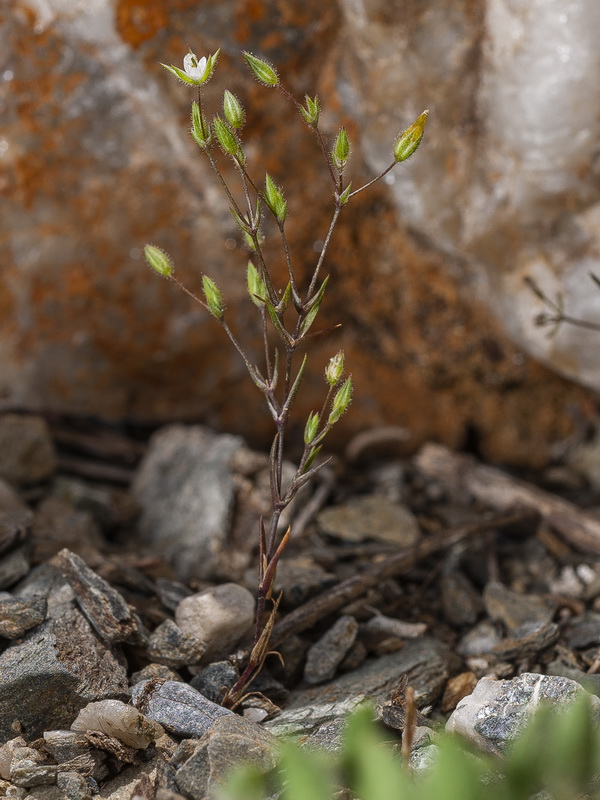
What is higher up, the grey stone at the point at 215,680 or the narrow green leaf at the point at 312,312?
the narrow green leaf at the point at 312,312

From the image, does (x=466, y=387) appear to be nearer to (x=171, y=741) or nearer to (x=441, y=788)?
(x=171, y=741)

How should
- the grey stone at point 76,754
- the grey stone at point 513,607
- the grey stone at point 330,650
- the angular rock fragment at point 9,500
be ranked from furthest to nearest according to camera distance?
1. the angular rock fragment at point 9,500
2. the grey stone at point 513,607
3. the grey stone at point 330,650
4. the grey stone at point 76,754

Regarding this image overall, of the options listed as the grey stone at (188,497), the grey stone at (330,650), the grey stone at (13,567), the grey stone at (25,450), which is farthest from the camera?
the grey stone at (25,450)

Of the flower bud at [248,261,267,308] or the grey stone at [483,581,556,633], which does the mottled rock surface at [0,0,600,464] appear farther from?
the flower bud at [248,261,267,308]

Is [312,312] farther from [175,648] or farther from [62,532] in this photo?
[62,532]

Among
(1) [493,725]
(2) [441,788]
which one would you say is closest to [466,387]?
(1) [493,725]

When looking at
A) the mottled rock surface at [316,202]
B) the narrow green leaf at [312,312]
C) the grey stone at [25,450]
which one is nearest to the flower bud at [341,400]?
the narrow green leaf at [312,312]

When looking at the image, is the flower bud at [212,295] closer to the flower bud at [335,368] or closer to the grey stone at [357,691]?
the flower bud at [335,368]

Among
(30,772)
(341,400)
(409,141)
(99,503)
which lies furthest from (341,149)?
(99,503)
